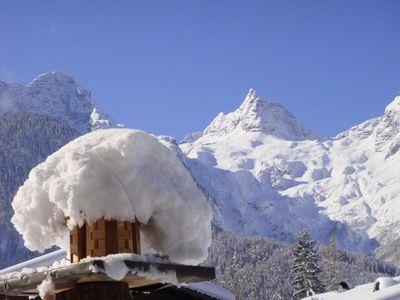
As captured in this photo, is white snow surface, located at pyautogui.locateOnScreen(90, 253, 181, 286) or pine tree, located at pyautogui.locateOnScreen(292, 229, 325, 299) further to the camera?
pine tree, located at pyautogui.locateOnScreen(292, 229, 325, 299)

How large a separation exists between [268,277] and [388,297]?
12139cm

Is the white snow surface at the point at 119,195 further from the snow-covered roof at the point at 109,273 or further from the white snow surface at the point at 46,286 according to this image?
the white snow surface at the point at 46,286

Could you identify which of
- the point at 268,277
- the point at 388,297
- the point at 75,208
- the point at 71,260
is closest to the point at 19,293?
the point at 71,260

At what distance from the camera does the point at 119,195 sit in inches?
143

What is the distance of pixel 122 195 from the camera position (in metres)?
3.63

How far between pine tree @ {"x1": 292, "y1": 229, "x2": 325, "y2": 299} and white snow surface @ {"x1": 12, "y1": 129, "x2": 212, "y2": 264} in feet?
185

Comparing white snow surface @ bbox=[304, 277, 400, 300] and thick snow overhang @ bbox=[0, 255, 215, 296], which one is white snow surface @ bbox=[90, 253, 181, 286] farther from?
white snow surface @ bbox=[304, 277, 400, 300]

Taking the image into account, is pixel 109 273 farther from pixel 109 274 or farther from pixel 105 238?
pixel 105 238

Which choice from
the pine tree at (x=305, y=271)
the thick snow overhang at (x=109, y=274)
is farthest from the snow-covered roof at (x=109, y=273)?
the pine tree at (x=305, y=271)

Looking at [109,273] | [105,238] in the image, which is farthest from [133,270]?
[105,238]

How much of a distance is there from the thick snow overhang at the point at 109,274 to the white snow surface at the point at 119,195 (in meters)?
0.11

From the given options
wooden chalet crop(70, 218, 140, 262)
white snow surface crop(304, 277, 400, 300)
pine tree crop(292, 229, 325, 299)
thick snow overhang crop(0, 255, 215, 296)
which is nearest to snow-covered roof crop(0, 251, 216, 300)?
thick snow overhang crop(0, 255, 215, 296)

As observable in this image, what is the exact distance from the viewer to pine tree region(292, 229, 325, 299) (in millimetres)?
59312

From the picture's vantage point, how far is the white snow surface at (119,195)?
3.61 meters
